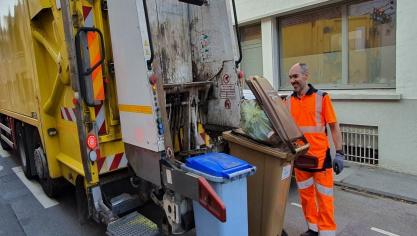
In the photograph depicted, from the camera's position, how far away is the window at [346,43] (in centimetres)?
546

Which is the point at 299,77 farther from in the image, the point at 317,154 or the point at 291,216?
the point at 291,216

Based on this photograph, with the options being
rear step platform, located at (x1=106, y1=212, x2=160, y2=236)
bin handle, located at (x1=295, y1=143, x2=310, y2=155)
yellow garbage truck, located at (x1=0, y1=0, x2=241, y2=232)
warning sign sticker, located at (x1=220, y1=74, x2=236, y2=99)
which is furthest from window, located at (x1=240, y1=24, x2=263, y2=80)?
rear step platform, located at (x1=106, y1=212, x2=160, y2=236)

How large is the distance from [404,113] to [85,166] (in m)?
4.41

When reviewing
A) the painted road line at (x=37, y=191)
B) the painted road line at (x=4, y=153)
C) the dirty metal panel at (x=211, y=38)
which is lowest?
the painted road line at (x=37, y=191)

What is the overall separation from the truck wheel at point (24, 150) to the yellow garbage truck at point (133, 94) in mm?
1463

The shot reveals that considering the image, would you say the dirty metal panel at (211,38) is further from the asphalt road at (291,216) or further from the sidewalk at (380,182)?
the sidewalk at (380,182)

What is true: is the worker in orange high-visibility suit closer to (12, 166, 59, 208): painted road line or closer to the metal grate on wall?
the metal grate on wall

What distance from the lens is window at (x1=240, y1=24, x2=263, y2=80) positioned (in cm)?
781

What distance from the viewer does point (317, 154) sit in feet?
9.93

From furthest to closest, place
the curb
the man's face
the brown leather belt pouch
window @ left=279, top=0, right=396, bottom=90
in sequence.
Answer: window @ left=279, top=0, right=396, bottom=90, the curb, the man's face, the brown leather belt pouch

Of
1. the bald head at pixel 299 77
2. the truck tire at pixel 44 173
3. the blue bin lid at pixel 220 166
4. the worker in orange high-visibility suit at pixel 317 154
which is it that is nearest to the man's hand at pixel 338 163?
the worker in orange high-visibility suit at pixel 317 154

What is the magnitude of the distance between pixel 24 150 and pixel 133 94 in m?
3.45

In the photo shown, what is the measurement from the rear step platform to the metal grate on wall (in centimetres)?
406

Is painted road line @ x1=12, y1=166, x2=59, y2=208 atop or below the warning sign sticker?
below
